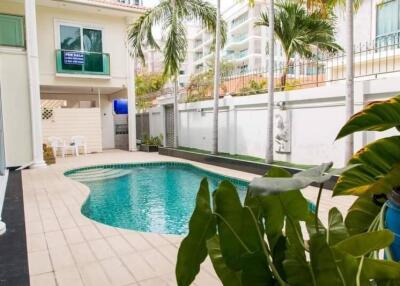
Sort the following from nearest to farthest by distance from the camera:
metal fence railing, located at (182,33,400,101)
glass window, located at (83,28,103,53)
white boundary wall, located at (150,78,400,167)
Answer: white boundary wall, located at (150,78,400,167)
metal fence railing, located at (182,33,400,101)
glass window, located at (83,28,103,53)

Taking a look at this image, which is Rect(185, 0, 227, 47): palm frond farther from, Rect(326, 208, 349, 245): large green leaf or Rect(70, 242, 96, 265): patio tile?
Rect(326, 208, 349, 245): large green leaf

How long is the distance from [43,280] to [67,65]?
37.4ft

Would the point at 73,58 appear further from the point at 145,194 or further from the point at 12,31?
the point at 145,194

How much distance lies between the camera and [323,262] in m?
0.99

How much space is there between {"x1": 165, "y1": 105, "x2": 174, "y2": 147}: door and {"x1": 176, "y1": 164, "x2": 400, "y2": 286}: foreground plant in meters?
12.5

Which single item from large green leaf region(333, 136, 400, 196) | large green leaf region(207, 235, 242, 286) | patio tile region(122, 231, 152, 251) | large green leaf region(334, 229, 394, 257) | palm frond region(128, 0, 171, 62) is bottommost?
patio tile region(122, 231, 152, 251)

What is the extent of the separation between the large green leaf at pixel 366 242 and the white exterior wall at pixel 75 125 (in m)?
13.1

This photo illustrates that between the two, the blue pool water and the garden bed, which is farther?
the garden bed

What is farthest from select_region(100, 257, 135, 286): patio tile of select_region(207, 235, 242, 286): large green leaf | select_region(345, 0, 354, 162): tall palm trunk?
select_region(345, 0, 354, 162): tall palm trunk

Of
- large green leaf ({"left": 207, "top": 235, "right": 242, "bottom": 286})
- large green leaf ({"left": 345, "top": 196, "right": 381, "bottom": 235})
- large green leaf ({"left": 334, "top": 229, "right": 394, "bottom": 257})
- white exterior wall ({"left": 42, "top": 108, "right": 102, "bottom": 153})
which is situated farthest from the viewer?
white exterior wall ({"left": 42, "top": 108, "right": 102, "bottom": 153})

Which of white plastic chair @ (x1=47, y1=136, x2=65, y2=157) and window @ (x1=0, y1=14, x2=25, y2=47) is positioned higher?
window @ (x1=0, y1=14, x2=25, y2=47)

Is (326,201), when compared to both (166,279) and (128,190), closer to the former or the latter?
(166,279)

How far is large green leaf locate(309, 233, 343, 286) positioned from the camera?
981 mm

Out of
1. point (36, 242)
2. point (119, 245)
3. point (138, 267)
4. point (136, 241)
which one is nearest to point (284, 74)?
point (136, 241)
